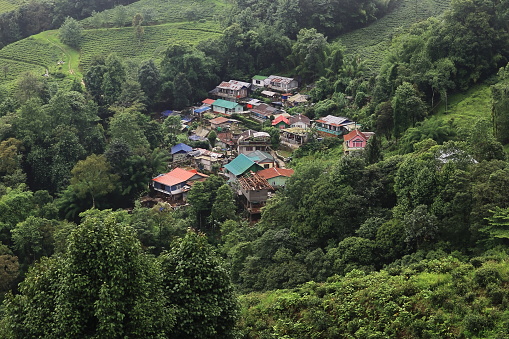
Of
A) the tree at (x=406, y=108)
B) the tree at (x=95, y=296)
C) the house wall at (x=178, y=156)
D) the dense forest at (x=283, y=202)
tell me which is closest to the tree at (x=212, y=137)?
the dense forest at (x=283, y=202)

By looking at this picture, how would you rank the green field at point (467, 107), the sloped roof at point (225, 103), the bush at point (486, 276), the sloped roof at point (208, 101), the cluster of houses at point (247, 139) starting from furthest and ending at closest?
1. the sloped roof at point (208, 101)
2. the sloped roof at point (225, 103)
3. the cluster of houses at point (247, 139)
4. the green field at point (467, 107)
5. the bush at point (486, 276)

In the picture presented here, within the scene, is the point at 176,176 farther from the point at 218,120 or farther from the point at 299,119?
the point at 299,119

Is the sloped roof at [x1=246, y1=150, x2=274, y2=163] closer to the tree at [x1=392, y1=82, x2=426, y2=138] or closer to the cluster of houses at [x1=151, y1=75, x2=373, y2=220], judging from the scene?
the cluster of houses at [x1=151, y1=75, x2=373, y2=220]

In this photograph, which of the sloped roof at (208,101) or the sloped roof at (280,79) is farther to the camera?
the sloped roof at (280,79)

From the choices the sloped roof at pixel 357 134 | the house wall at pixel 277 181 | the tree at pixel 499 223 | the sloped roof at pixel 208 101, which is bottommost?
the sloped roof at pixel 208 101

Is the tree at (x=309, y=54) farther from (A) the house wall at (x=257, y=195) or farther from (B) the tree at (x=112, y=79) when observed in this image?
(A) the house wall at (x=257, y=195)

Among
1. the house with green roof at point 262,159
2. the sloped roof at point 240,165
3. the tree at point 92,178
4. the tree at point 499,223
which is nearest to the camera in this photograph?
the tree at point 499,223

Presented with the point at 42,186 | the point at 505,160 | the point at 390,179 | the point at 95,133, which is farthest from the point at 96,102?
the point at 505,160
